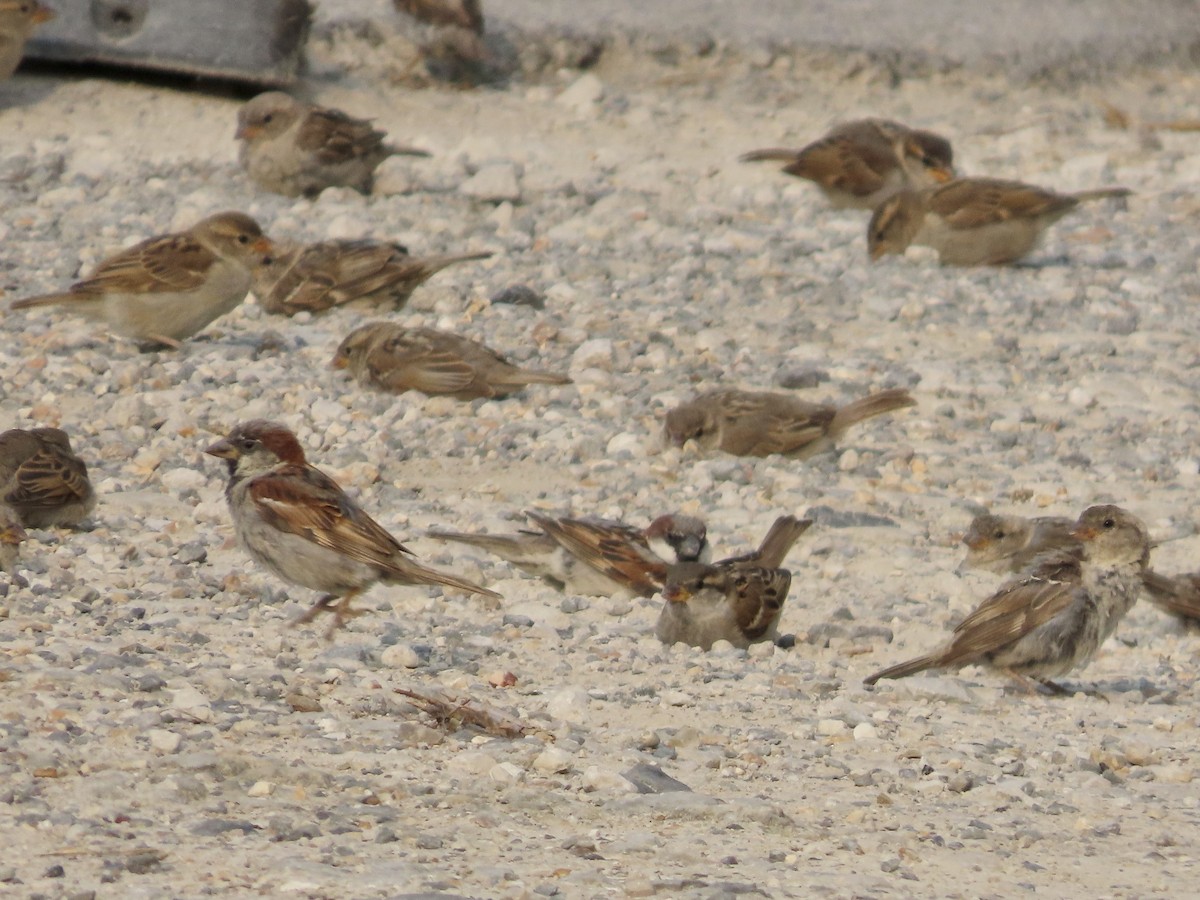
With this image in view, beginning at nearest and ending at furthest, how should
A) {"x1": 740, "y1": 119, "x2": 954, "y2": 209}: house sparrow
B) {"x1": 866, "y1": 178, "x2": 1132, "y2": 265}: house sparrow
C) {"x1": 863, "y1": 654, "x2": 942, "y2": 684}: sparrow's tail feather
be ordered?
{"x1": 863, "y1": 654, "x2": 942, "y2": 684}: sparrow's tail feather < {"x1": 866, "y1": 178, "x2": 1132, "y2": 265}: house sparrow < {"x1": 740, "y1": 119, "x2": 954, "y2": 209}: house sparrow

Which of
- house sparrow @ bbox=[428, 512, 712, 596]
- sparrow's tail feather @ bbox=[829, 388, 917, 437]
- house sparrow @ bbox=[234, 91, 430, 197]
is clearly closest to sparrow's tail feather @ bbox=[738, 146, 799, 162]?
house sparrow @ bbox=[234, 91, 430, 197]

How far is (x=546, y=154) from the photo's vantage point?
1422cm

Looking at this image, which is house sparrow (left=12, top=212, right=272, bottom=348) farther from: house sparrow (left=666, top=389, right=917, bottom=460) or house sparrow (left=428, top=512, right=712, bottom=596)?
house sparrow (left=428, top=512, right=712, bottom=596)

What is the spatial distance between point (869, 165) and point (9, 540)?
843 cm

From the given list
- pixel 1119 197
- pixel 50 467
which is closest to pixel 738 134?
pixel 1119 197

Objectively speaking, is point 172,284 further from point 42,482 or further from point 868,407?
point 868,407

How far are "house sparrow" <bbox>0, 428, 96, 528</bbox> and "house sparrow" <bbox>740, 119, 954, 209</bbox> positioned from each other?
7.32m

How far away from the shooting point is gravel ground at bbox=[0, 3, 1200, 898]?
15.5ft

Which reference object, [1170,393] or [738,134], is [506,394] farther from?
[738,134]

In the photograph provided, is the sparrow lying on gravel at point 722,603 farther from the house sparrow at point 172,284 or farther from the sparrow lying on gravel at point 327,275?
the sparrow lying on gravel at point 327,275

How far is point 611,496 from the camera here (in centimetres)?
851

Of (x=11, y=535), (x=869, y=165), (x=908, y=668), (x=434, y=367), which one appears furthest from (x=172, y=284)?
(x=869, y=165)

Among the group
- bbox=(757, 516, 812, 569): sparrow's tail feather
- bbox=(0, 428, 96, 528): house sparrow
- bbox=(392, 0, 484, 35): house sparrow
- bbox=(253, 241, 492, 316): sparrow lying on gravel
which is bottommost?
bbox=(253, 241, 492, 316): sparrow lying on gravel

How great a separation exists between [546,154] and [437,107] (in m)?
1.27
